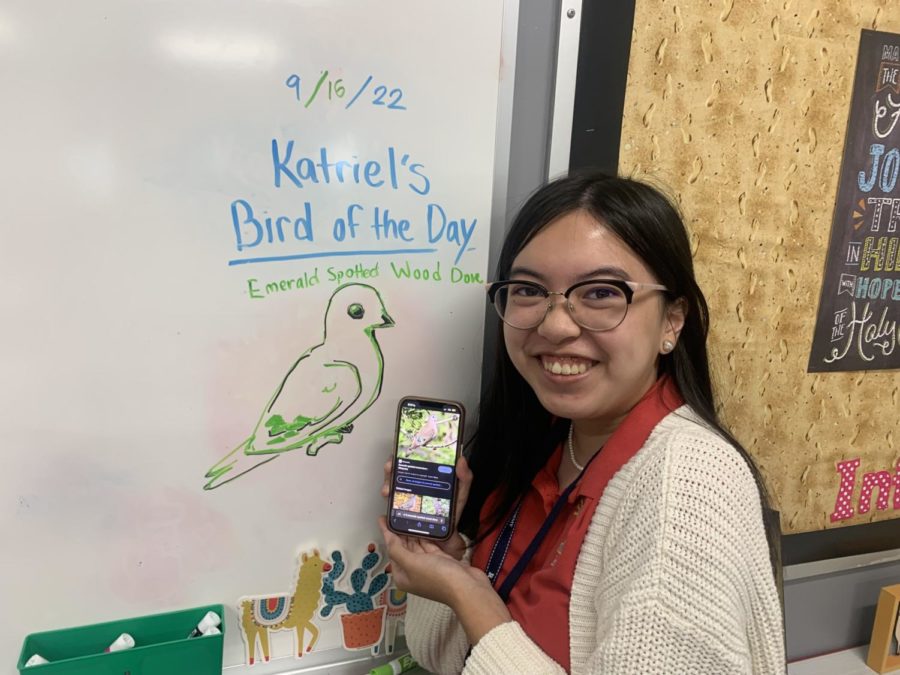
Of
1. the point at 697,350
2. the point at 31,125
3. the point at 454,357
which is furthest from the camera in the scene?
the point at 454,357

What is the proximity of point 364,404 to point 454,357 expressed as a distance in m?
0.15

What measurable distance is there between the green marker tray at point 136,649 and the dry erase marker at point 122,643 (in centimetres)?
1

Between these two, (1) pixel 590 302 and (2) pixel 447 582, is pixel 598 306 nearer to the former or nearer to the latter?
(1) pixel 590 302

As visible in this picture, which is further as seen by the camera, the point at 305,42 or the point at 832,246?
the point at 832,246

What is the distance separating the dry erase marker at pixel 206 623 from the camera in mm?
747

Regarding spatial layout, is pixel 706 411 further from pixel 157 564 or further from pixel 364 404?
pixel 157 564

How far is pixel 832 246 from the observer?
0.93 meters

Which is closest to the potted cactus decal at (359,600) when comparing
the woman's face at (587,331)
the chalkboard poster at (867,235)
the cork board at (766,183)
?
the woman's face at (587,331)

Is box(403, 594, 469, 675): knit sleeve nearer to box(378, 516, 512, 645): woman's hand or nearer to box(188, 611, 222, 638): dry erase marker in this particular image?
box(378, 516, 512, 645): woman's hand

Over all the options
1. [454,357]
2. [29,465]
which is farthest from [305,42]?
[29,465]

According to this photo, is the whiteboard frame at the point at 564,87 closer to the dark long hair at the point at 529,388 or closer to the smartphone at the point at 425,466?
the dark long hair at the point at 529,388

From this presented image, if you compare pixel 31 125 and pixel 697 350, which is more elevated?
pixel 31 125

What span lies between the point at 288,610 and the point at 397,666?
0.18m

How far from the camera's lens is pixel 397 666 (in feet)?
2.75
